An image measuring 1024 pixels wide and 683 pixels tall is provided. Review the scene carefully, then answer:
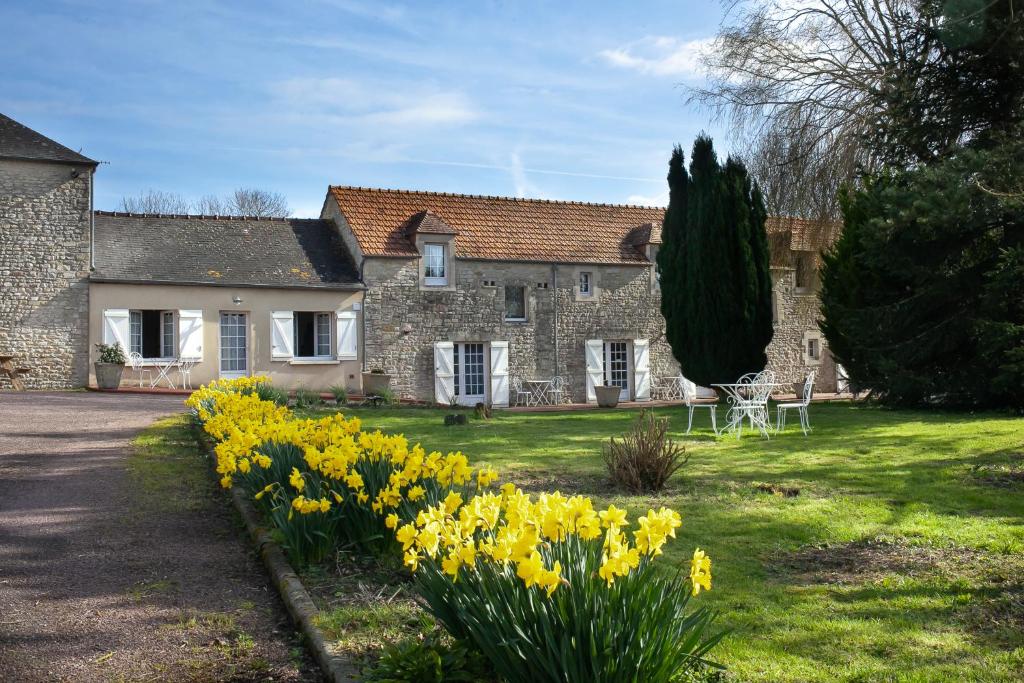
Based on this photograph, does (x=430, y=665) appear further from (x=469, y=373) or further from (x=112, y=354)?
(x=469, y=373)

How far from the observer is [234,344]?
2105cm

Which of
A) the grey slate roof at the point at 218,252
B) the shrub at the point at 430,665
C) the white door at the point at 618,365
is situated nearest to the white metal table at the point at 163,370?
the grey slate roof at the point at 218,252

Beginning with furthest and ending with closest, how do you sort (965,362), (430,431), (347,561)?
(965,362) < (430,431) < (347,561)

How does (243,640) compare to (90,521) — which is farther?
(90,521)

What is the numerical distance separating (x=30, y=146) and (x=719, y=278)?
52.3ft

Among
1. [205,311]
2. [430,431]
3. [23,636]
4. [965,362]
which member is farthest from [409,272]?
[23,636]

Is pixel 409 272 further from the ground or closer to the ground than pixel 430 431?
further from the ground

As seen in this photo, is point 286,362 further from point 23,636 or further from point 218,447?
point 23,636

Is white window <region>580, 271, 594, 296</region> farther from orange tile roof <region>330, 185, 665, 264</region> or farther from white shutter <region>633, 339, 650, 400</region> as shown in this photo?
white shutter <region>633, 339, 650, 400</region>

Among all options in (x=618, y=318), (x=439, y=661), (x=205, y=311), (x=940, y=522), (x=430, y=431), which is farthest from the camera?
(x=618, y=318)

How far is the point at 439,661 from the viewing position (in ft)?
9.69

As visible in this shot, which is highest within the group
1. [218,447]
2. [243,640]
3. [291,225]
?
[291,225]

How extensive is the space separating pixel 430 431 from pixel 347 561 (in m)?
7.00

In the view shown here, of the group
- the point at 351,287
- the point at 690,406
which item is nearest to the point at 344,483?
the point at 690,406
